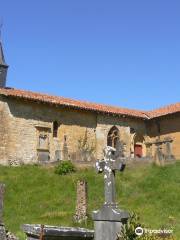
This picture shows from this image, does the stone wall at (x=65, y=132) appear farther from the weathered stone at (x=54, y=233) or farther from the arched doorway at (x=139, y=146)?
the weathered stone at (x=54, y=233)

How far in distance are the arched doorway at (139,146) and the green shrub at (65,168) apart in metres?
12.4

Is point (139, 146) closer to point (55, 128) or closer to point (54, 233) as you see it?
point (55, 128)

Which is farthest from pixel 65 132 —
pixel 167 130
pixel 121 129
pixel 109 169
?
pixel 109 169

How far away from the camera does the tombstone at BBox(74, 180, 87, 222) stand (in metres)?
18.2

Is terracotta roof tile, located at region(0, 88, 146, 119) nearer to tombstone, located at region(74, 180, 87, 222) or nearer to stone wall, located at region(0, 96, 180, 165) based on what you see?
stone wall, located at region(0, 96, 180, 165)

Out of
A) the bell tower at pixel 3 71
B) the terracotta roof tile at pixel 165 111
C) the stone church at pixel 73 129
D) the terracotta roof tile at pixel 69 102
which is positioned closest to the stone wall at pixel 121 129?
the stone church at pixel 73 129

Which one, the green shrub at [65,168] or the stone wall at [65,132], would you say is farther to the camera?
the stone wall at [65,132]

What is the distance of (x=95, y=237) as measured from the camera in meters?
10.2

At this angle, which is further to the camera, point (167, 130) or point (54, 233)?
point (167, 130)

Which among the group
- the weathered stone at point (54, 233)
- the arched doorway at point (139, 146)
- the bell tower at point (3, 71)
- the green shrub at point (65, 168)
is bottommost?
the weathered stone at point (54, 233)

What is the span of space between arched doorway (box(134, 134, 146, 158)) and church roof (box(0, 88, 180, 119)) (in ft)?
6.46

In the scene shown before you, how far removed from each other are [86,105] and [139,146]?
6.88 m

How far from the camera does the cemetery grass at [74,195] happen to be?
18203 millimetres

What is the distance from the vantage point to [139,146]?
129 feet
